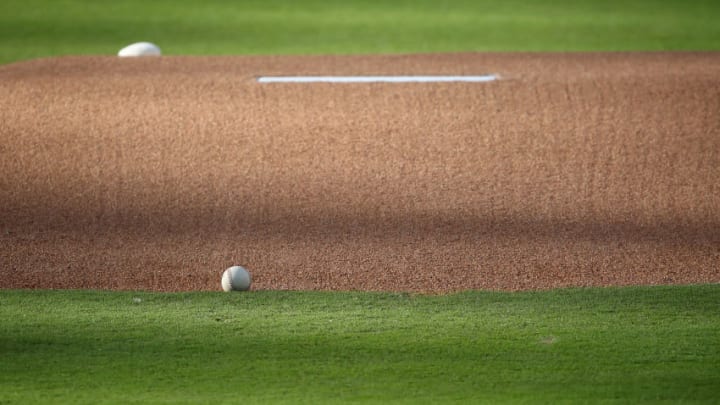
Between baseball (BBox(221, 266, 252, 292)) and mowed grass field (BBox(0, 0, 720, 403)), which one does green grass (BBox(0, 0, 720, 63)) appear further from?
mowed grass field (BBox(0, 0, 720, 403))

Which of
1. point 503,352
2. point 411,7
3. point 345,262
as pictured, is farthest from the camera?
point 411,7

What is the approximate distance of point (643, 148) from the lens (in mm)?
9008

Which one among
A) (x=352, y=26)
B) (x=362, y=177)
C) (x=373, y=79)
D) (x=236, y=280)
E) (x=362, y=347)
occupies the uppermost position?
(x=352, y=26)

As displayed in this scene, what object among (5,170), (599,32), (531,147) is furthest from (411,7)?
(5,170)

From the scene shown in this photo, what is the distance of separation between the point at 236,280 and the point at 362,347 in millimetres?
1243

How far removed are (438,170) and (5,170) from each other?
10.8 ft

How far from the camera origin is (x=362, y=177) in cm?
858

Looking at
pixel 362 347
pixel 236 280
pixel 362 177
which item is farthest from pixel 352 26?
pixel 362 347

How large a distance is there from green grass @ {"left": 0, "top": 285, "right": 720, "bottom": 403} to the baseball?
102mm

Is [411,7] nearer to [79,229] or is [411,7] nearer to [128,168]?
[128,168]

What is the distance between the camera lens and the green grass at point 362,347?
187 inches

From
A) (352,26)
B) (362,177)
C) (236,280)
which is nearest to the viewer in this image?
(236,280)

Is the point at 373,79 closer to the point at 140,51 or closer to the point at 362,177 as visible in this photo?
the point at 362,177

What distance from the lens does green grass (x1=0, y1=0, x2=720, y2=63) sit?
546 inches
